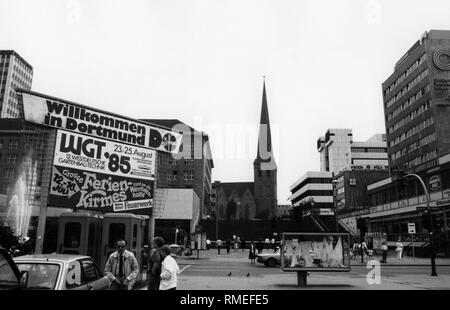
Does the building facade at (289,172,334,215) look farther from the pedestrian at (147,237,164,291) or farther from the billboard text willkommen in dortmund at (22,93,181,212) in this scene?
the pedestrian at (147,237,164,291)

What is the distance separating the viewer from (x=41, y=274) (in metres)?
6.25

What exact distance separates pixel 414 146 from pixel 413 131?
8.12ft

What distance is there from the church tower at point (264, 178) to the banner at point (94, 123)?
91258mm

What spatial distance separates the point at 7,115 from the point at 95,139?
133m

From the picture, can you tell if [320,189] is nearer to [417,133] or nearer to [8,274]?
[417,133]

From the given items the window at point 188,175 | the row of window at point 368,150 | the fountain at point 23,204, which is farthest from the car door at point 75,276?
the row of window at point 368,150

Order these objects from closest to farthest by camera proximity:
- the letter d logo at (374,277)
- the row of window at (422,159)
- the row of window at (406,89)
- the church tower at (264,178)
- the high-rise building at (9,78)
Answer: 1. the letter d logo at (374,277)
2. the row of window at (422,159)
3. the row of window at (406,89)
4. the church tower at (264,178)
5. the high-rise building at (9,78)

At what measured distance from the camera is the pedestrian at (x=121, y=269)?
8.40 metres

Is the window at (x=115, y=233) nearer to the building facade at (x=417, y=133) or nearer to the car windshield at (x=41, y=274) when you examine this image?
the car windshield at (x=41, y=274)

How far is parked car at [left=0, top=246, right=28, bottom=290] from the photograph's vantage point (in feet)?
15.7

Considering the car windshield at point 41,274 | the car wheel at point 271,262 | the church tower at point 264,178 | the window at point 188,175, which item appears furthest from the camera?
the church tower at point 264,178
